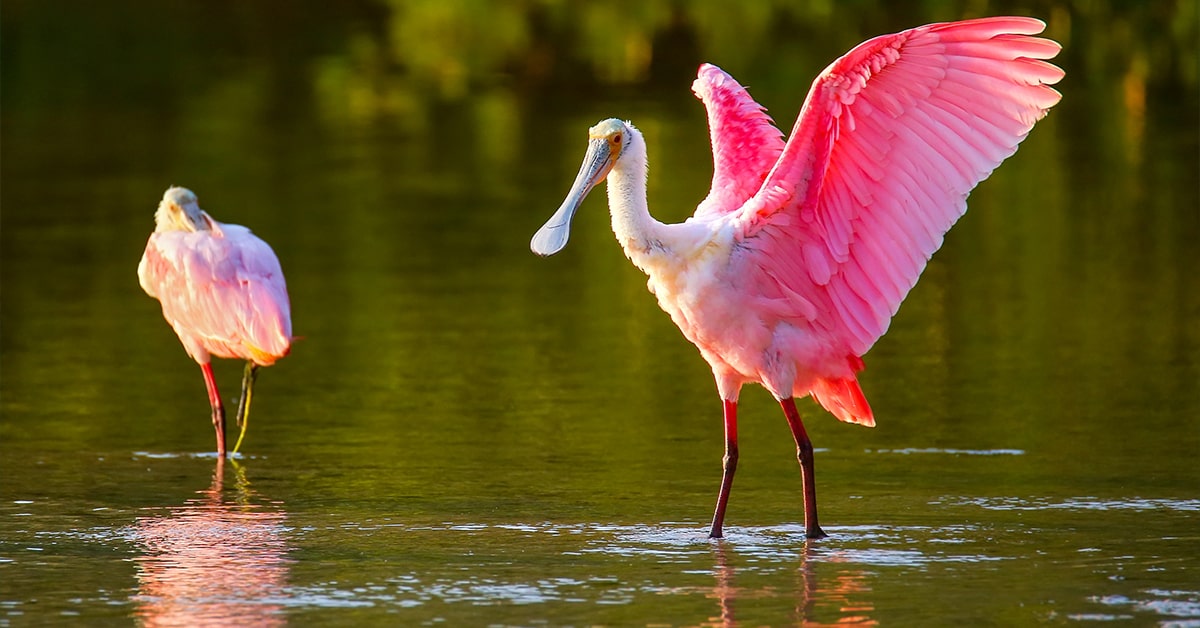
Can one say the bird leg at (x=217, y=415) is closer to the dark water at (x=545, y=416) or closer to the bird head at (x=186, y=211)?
the dark water at (x=545, y=416)

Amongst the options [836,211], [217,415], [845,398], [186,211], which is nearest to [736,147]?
[836,211]

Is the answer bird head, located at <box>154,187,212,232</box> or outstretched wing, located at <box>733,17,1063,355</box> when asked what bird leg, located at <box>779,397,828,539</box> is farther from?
bird head, located at <box>154,187,212,232</box>

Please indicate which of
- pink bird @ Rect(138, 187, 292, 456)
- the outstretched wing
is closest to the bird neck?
the outstretched wing

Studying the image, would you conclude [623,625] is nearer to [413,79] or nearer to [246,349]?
[246,349]

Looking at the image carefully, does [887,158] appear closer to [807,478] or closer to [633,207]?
[633,207]

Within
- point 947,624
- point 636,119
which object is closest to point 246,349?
point 947,624

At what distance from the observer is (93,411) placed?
34.1ft

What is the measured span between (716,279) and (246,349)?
127 inches

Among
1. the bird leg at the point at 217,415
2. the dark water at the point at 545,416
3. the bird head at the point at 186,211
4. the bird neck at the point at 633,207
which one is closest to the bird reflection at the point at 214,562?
the dark water at the point at 545,416

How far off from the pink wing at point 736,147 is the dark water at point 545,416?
3.56 ft

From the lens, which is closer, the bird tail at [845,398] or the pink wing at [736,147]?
the bird tail at [845,398]

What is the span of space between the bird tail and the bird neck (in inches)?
34.0

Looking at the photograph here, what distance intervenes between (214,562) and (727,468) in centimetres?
177

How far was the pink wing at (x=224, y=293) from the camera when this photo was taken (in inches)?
403
